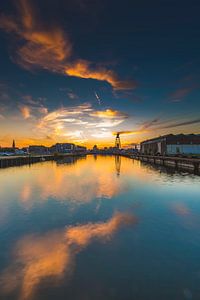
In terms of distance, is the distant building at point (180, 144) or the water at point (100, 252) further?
the distant building at point (180, 144)

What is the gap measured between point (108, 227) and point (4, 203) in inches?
527

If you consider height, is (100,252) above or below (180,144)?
below

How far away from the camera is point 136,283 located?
8812 millimetres

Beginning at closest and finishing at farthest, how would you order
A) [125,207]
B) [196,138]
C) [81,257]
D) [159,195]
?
[81,257]
[125,207]
[159,195]
[196,138]

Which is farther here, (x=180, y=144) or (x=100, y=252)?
(x=180, y=144)

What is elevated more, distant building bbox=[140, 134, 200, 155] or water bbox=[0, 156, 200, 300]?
distant building bbox=[140, 134, 200, 155]

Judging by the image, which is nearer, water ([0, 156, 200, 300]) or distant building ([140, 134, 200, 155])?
water ([0, 156, 200, 300])

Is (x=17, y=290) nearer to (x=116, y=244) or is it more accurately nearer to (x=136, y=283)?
(x=136, y=283)

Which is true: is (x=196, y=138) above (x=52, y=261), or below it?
above

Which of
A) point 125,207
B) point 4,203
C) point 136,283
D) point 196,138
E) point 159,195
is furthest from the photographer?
point 196,138

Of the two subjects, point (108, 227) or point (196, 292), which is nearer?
point (196, 292)

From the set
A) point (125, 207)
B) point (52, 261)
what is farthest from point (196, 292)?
point (125, 207)

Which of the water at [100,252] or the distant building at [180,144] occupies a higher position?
the distant building at [180,144]

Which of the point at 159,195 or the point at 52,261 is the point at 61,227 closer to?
the point at 52,261
